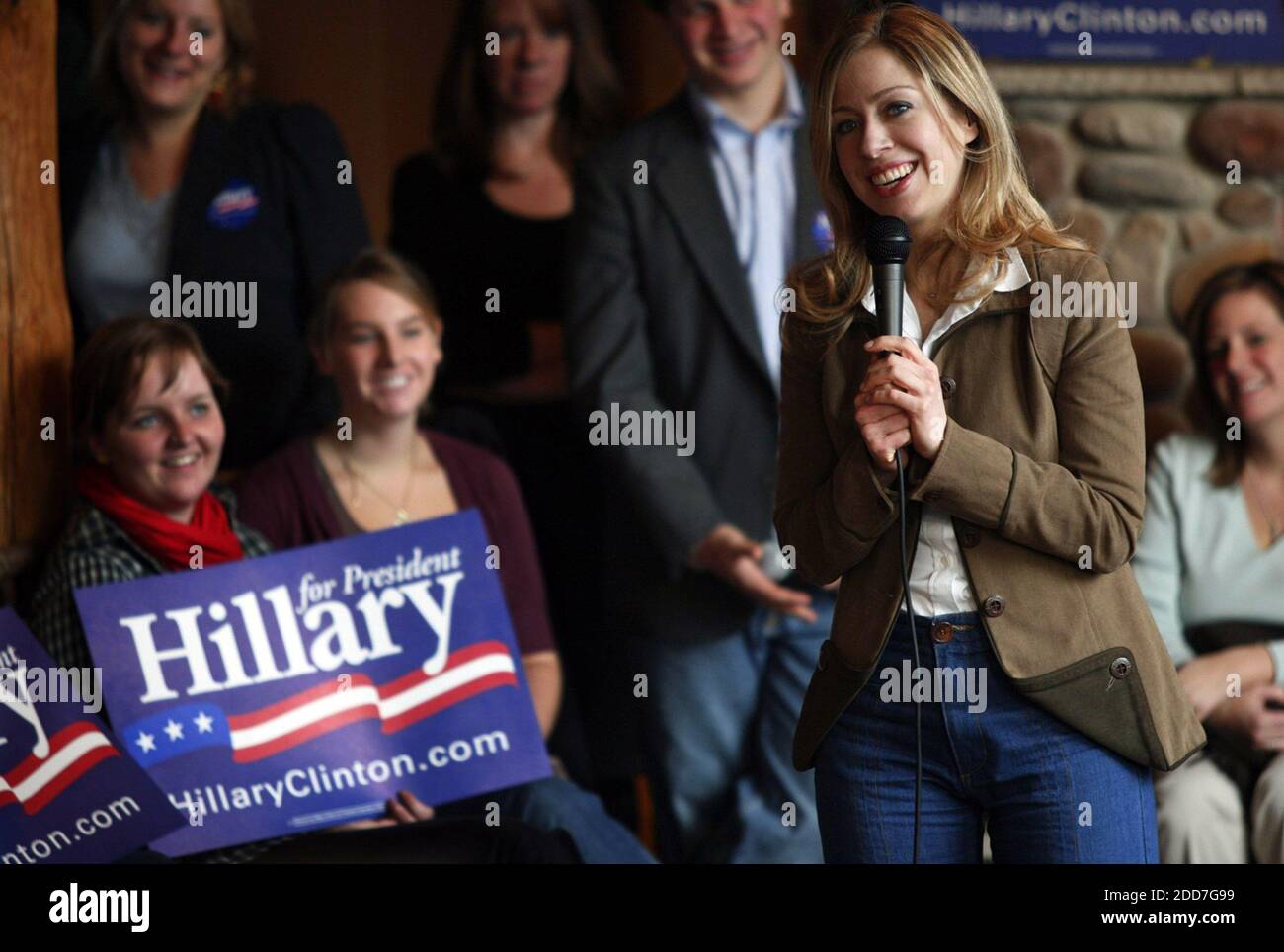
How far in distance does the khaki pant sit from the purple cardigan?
50.2 inches

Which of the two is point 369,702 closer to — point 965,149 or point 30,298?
point 30,298

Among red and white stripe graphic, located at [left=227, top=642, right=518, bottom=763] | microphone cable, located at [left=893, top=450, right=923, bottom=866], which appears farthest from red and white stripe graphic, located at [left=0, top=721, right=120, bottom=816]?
microphone cable, located at [left=893, top=450, right=923, bottom=866]

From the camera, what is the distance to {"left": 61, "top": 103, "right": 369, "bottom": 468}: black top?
327 cm

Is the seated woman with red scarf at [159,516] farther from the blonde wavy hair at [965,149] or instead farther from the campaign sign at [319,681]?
the blonde wavy hair at [965,149]

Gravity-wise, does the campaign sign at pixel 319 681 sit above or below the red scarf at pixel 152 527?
below

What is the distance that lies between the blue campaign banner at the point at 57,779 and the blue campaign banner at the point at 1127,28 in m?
2.45

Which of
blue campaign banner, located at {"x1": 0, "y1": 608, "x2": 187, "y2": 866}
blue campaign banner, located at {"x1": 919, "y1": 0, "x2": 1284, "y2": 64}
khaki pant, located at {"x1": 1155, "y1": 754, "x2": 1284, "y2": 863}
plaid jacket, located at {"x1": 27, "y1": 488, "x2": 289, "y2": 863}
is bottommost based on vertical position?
khaki pant, located at {"x1": 1155, "y1": 754, "x2": 1284, "y2": 863}

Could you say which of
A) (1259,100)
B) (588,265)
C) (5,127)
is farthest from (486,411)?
(1259,100)

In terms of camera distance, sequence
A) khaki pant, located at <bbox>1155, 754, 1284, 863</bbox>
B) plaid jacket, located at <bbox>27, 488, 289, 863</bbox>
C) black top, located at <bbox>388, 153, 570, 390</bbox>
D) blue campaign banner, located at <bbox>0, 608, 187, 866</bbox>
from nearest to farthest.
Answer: blue campaign banner, located at <bbox>0, 608, 187, 866</bbox> < plaid jacket, located at <bbox>27, 488, 289, 863</bbox> < khaki pant, located at <bbox>1155, 754, 1284, 863</bbox> < black top, located at <bbox>388, 153, 570, 390</bbox>

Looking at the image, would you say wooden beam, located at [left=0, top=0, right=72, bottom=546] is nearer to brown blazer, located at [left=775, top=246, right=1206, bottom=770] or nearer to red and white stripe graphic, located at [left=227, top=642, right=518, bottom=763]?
red and white stripe graphic, located at [left=227, top=642, right=518, bottom=763]

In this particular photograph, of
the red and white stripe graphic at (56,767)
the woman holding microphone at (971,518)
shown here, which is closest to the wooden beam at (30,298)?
the red and white stripe graphic at (56,767)

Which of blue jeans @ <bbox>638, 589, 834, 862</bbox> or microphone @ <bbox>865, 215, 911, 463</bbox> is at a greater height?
microphone @ <bbox>865, 215, 911, 463</bbox>

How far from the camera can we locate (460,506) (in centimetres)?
326

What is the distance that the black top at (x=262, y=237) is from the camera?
10.7ft
